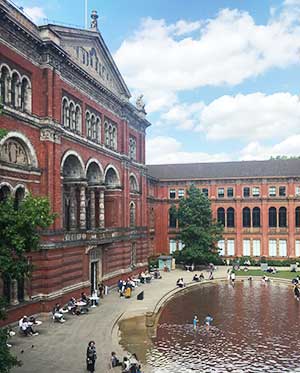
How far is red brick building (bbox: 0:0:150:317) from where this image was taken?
94.4 feet

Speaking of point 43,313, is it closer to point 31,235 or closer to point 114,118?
point 31,235

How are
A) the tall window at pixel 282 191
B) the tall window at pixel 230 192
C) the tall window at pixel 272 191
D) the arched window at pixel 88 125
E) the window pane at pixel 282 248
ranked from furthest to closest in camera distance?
the tall window at pixel 230 192 < the tall window at pixel 272 191 < the tall window at pixel 282 191 < the window pane at pixel 282 248 < the arched window at pixel 88 125

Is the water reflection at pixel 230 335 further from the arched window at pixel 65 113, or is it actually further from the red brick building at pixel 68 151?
the arched window at pixel 65 113

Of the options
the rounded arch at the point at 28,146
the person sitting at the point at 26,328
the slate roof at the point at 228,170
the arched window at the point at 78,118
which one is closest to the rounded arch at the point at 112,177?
the arched window at the point at 78,118

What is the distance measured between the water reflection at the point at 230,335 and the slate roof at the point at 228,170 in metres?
32.7

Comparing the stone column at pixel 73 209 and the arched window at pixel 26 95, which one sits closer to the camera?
the arched window at pixel 26 95

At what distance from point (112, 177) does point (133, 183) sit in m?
6.98

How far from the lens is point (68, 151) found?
35062 millimetres

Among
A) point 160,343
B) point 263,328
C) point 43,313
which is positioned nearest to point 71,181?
point 43,313

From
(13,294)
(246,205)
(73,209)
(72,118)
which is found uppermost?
(72,118)

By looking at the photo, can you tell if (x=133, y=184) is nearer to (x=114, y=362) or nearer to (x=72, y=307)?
(x=72, y=307)

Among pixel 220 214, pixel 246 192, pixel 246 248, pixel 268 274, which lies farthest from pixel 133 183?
pixel 246 248

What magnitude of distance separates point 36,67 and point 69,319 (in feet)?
56.5

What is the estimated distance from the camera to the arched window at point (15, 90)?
28.7m
